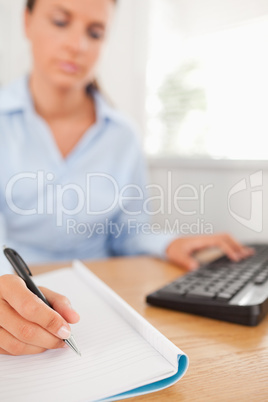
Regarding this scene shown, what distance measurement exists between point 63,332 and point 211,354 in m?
0.15

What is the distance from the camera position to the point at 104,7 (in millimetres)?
978

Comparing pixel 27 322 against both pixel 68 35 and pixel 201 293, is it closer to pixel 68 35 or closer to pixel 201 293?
pixel 201 293

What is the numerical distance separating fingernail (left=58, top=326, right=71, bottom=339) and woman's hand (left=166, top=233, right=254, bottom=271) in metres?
0.44

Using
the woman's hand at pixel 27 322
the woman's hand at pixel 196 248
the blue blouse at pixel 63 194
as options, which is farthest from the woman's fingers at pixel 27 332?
the blue blouse at pixel 63 194

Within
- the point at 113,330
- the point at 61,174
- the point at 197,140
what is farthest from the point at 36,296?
the point at 197,140

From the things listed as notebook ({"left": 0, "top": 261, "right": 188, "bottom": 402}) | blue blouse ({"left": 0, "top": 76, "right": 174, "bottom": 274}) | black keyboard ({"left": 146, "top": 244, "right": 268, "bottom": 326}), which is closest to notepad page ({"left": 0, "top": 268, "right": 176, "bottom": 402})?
notebook ({"left": 0, "top": 261, "right": 188, "bottom": 402})

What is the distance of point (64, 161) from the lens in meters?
1.02

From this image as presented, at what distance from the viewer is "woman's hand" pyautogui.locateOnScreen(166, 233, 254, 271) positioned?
77cm

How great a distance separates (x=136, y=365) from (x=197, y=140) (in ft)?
3.15

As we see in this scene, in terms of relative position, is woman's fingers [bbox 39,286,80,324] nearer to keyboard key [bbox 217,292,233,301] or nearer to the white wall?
keyboard key [bbox 217,292,233,301]

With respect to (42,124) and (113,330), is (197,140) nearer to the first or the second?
(42,124)

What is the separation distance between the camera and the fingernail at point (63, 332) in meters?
0.34

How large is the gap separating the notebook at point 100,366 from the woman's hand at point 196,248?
1.20 feet

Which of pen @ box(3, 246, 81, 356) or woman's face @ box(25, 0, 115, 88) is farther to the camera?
woman's face @ box(25, 0, 115, 88)
